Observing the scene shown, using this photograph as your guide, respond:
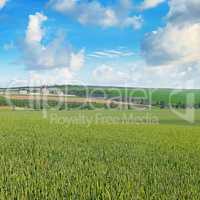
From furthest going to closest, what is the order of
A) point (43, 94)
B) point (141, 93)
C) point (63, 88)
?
point (63, 88) → point (43, 94) → point (141, 93)

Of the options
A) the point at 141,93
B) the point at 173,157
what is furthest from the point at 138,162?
the point at 141,93

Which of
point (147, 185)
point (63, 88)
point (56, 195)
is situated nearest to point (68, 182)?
point (56, 195)

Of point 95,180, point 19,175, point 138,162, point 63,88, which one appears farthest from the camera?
point 63,88

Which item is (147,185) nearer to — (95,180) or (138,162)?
(95,180)

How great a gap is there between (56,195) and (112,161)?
4813 millimetres

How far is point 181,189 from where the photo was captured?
7816 millimetres

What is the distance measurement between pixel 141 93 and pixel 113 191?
6943cm

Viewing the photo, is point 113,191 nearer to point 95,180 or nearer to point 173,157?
point 95,180

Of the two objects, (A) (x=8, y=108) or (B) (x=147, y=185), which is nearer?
(B) (x=147, y=185)

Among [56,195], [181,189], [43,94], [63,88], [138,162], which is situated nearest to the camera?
[56,195]

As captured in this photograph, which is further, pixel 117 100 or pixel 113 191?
pixel 117 100

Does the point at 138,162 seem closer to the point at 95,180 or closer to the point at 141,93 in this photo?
the point at 95,180

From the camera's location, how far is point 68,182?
8.22 meters

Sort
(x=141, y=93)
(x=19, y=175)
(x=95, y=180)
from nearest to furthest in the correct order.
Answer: (x=95, y=180) < (x=19, y=175) < (x=141, y=93)
